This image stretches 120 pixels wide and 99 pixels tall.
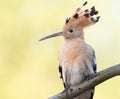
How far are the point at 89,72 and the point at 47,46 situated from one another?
87.7 inches

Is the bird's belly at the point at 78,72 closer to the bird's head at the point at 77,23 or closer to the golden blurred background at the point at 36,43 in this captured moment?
the bird's head at the point at 77,23

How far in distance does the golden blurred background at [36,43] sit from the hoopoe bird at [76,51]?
1505 mm

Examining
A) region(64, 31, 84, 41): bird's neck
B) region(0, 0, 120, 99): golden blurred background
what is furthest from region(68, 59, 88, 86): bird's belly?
region(0, 0, 120, 99): golden blurred background

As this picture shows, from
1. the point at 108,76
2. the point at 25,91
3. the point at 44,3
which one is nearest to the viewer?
the point at 108,76

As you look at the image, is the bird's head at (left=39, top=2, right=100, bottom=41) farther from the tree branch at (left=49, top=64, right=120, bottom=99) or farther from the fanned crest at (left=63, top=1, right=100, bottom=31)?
the tree branch at (left=49, top=64, right=120, bottom=99)

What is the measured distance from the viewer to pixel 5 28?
446 cm

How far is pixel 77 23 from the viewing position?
2191mm

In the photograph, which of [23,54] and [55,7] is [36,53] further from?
[55,7]

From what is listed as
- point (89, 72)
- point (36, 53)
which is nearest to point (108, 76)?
point (89, 72)

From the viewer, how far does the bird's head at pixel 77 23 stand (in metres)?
2.13

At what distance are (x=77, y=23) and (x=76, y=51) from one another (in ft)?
0.38

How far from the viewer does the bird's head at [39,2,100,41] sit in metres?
2.13

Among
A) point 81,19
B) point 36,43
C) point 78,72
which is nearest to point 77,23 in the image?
point 81,19

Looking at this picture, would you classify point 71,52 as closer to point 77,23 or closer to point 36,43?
point 77,23
